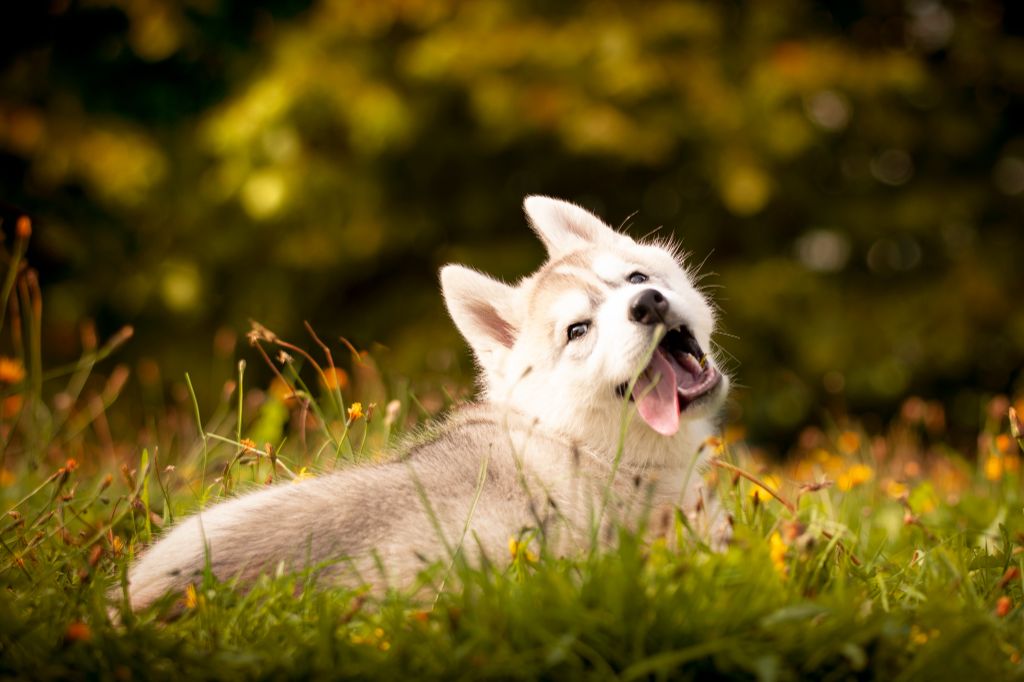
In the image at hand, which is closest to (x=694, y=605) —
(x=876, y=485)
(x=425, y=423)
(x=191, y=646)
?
(x=191, y=646)

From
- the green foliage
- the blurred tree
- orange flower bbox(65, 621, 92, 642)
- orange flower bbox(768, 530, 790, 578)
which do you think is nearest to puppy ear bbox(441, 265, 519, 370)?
the green foliage

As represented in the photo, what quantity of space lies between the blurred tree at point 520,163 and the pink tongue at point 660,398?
4041 millimetres

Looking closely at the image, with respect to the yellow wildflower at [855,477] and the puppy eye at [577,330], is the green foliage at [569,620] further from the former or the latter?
the yellow wildflower at [855,477]

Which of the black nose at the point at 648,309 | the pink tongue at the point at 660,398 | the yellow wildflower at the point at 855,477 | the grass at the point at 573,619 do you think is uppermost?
the black nose at the point at 648,309

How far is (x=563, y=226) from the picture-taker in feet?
13.0

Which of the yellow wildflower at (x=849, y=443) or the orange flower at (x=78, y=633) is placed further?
the yellow wildflower at (x=849, y=443)

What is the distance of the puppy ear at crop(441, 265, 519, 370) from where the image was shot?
3.68 meters

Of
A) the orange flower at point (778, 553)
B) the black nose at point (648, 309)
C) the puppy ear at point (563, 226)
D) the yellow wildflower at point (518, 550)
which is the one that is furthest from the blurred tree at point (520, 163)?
the orange flower at point (778, 553)

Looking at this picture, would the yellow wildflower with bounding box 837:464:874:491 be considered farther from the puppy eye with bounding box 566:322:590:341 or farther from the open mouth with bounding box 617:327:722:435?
the puppy eye with bounding box 566:322:590:341

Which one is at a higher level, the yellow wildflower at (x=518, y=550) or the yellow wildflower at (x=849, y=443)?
the yellow wildflower at (x=518, y=550)

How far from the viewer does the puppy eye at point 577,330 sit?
340cm

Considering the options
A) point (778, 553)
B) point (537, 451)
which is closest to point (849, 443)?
point (537, 451)

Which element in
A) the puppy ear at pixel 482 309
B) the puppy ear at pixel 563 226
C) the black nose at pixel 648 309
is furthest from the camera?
the puppy ear at pixel 563 226

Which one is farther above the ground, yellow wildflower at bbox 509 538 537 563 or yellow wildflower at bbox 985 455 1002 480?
yellow wildflower at bbox 509 538 537 563
